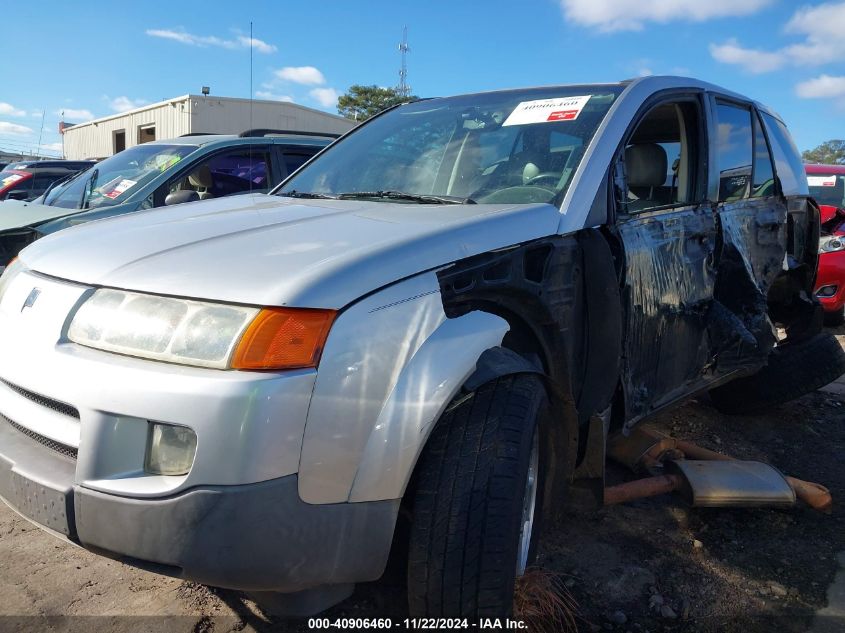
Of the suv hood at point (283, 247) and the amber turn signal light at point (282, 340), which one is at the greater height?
the suv hood at point (283, 247)

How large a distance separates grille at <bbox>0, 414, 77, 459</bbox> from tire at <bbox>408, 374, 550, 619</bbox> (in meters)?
0.89

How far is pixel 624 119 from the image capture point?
269 cm

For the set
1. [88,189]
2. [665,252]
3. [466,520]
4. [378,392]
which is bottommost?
[466,520]

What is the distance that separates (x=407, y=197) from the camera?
103 inches

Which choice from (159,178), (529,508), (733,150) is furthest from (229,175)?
(529,508)

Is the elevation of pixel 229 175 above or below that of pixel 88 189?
above

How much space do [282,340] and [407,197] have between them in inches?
47.9

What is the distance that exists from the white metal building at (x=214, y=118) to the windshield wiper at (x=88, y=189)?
9588 millimetres

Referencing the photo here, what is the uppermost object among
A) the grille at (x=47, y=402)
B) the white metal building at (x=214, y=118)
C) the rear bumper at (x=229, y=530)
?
the white metal building at (x=214, y=118)

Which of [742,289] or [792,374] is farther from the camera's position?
[792,374]

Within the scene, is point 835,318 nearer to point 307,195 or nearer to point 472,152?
point 472,152

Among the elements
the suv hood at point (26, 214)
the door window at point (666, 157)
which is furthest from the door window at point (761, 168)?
the suv hood at point (26, 214)

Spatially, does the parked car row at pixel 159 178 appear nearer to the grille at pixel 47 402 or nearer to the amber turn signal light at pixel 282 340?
the grille at pixel 47 402

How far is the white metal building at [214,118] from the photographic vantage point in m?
16.5
